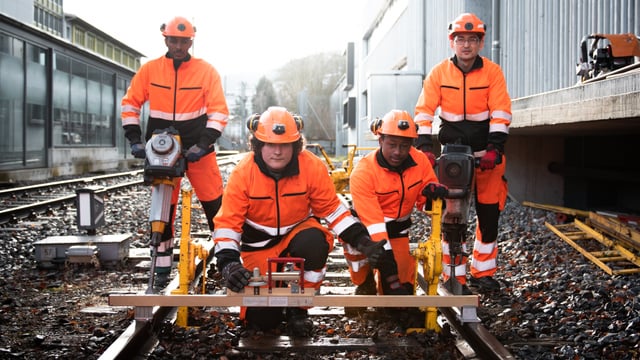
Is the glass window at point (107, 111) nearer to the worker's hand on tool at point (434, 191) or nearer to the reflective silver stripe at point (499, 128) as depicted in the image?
the reflective silver stripe at point (499, 128)

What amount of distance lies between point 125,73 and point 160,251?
25.2 meters

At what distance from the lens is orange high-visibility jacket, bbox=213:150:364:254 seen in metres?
3.85

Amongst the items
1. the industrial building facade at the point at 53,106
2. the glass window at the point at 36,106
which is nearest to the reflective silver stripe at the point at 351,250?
the industrial building facade at the point at 53,106

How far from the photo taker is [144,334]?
12.0ft

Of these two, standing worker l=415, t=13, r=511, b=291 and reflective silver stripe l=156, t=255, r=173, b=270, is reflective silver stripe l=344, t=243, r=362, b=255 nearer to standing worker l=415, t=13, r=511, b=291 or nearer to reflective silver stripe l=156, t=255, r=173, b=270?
standing worker l=415, t=13, r=511, b=291

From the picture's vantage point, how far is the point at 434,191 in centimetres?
416

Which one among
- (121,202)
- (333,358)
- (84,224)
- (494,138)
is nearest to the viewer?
(333,358)

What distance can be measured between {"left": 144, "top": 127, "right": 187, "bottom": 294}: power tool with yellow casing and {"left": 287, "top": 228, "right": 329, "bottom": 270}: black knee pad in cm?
96

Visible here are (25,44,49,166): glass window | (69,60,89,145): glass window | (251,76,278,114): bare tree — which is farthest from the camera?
(251,76,278,114): bare tree

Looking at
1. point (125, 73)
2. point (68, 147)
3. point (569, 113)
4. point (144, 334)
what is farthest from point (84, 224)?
point (125, 73)

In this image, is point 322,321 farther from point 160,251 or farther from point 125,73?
point 125,73

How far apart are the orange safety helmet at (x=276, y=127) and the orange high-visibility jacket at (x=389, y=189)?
0.70 meters

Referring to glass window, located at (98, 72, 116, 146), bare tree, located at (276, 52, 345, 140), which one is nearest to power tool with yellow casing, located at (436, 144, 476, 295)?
glass window, located at (98, 72, 116, 146)

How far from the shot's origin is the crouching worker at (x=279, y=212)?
3801mm
